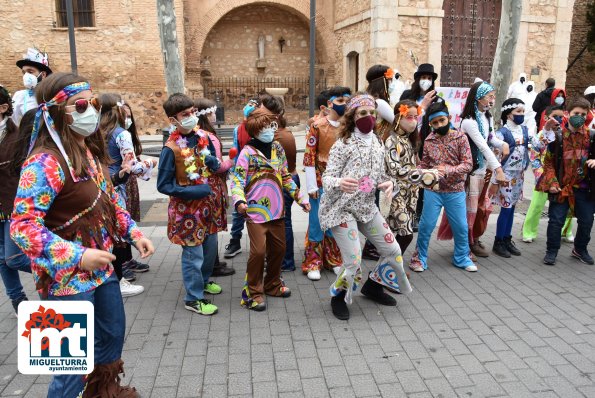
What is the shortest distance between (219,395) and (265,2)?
21.0 m

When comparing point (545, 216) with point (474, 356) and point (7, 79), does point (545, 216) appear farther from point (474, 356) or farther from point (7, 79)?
point (7, 79)

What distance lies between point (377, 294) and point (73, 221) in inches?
115

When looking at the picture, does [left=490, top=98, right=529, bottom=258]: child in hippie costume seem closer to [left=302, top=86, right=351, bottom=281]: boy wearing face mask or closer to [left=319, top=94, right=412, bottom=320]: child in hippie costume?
[left=302, top=86, right=351, bottom=281]: boy wearing face mask

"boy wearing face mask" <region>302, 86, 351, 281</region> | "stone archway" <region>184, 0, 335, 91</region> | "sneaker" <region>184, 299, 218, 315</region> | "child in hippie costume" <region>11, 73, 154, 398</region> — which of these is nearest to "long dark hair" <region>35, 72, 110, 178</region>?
"child in hippie costume" <region>11, 73, 154, 398</region>

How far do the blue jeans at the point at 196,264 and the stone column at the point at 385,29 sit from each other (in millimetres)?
13955

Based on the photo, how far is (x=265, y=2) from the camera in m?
21.2

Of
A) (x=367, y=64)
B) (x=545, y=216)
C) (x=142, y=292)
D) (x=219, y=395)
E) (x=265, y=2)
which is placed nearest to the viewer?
(x=219, y=395)

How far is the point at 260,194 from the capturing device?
4113mm

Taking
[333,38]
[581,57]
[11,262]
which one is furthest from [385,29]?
[11,262]

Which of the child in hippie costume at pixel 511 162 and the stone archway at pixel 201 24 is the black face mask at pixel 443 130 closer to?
the child in hippie costume at pixel 511 162

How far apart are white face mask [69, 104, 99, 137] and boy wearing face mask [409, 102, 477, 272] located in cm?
335

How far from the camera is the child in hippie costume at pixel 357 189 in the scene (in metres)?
3.79

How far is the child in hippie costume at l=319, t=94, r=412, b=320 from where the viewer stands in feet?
12.4

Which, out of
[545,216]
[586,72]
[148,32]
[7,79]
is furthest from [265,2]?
[545,216]
